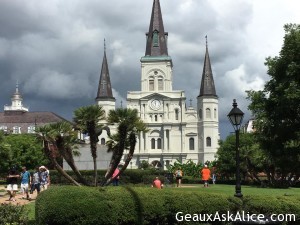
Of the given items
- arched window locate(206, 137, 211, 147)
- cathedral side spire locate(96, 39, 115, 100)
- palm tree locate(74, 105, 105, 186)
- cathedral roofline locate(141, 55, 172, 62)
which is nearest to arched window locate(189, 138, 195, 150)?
arched window locate(206, 137, 211, 147)

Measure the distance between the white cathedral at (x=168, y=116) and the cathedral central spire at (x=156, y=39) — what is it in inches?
16.4

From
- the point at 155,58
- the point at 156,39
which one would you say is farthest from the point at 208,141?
the point at 156,39

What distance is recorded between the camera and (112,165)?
A: 1673 cm

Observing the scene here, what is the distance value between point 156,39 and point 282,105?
2913 inches

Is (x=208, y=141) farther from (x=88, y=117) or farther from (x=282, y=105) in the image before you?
(x=88, y=117)

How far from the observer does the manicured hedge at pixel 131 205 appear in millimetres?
11133

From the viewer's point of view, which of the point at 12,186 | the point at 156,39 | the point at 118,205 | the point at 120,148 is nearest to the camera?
the point at 118,205

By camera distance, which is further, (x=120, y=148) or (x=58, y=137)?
(x=120, y=148)

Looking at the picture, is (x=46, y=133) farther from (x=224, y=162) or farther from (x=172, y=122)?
(x=172, y=122)

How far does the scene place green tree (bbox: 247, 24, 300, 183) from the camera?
21016 millimetres

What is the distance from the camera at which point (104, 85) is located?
94.1 m

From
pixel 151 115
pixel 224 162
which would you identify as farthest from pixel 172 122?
pixel 224 162

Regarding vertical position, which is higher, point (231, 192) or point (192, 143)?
point (192, 143)

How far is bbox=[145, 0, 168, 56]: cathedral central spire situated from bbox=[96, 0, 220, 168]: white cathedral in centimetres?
42
